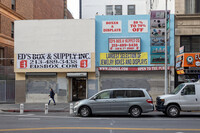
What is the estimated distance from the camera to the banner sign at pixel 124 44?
24.0 m

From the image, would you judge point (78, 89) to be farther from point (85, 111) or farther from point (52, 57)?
point (85, 111)

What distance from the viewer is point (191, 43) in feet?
79.9

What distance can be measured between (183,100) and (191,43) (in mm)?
10364

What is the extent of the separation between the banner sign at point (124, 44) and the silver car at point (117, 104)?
347 inches

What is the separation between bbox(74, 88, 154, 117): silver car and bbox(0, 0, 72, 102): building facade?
12478 millimetres

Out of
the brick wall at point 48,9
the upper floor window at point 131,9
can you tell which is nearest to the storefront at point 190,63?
the brick wall at point 48,9

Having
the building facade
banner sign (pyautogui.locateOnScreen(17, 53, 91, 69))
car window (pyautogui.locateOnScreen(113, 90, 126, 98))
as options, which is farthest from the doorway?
car window (pyautogui.locateOnScreen(113, 90, 126, 98))

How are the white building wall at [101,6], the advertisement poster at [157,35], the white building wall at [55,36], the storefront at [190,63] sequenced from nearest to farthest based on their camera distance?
the storefront at [190,63] → the advertisement poster at [157,35] → the white building wall at [55,36] → the white building wall at [101,6]

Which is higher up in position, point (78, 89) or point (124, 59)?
point (124, 59)

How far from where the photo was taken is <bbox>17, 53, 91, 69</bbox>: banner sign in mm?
24156

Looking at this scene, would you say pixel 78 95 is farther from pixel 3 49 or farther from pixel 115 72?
pixel 3 49

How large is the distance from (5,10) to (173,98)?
24.6 meters

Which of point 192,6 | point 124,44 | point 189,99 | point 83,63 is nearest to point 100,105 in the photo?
point 189,99

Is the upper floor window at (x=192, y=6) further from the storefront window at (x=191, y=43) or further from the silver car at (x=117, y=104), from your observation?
the silver car at (x=117, y=104)
